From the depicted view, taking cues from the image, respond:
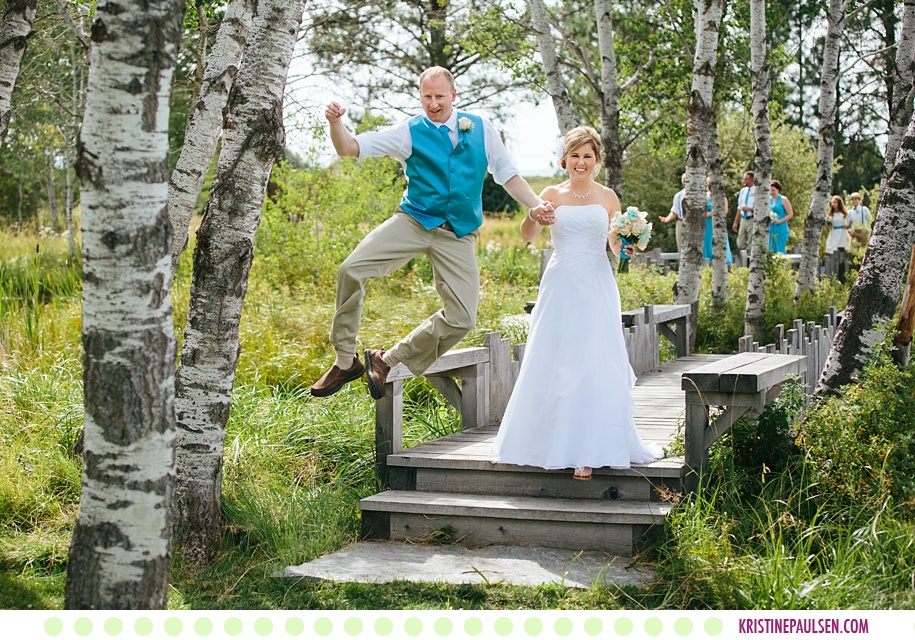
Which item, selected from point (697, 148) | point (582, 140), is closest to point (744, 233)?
point (697, 148)

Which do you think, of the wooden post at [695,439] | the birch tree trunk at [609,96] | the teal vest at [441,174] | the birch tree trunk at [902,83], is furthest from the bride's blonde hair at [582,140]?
the birch tree trunk at [609,96]

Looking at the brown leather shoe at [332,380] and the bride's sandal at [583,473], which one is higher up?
the brown leather shoe at [332,380]

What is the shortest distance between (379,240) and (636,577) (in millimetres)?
2323

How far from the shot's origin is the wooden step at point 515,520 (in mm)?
5449

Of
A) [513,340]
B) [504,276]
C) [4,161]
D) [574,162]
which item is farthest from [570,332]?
[4,161]

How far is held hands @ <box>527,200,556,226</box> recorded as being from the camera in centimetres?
605

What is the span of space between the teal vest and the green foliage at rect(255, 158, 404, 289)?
351 inches

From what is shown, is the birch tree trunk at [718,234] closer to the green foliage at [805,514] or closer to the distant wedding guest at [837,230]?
the distant wedding guest at [837,230]

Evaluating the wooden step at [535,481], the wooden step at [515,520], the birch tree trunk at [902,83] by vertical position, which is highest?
the birch tree trunk at [902,83]

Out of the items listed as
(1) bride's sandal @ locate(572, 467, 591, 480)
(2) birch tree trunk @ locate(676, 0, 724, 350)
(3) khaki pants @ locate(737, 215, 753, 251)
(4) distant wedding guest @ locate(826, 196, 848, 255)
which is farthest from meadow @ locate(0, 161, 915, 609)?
(4) distant wedding guest @ locate(826, 196, 848, 255)

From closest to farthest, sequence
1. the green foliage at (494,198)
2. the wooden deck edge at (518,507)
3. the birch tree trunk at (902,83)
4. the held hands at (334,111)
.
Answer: the held hands at (334,111)
the wooden deck edge at (518,507)
the birch tree trunk at (902,83)
the green foliage at (494,198)

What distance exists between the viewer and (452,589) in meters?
4.85

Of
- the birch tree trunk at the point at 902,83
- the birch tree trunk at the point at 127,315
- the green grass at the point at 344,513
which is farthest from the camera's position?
the birch tree trunk at the point at 902,83

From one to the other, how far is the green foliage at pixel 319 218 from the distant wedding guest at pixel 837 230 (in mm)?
7925
